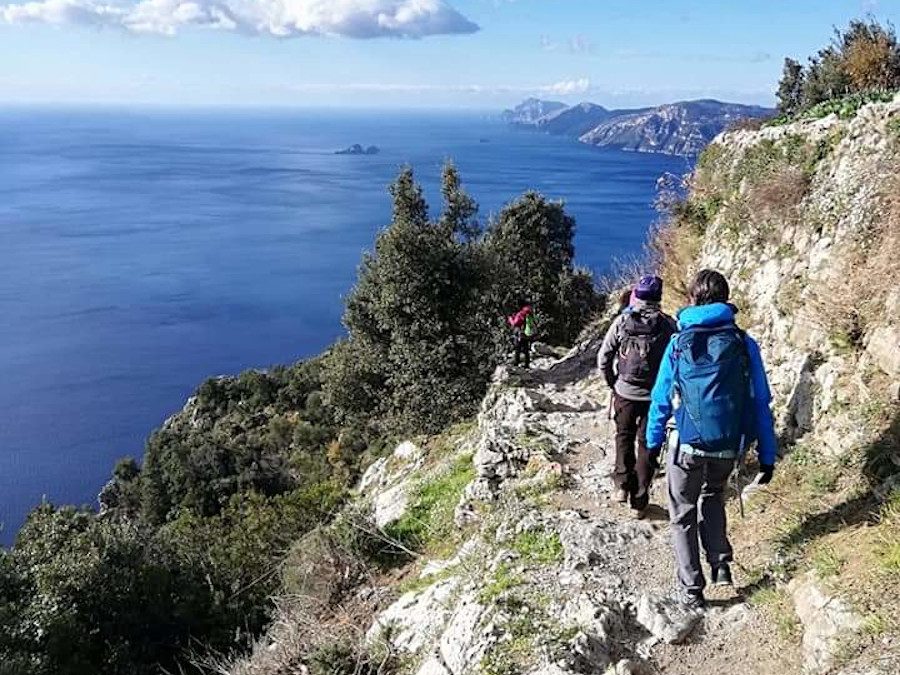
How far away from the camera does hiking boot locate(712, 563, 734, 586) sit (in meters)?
4.62

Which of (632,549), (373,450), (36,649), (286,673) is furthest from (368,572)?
(373,450)

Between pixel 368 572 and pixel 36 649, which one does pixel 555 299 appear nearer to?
pixel 368 572

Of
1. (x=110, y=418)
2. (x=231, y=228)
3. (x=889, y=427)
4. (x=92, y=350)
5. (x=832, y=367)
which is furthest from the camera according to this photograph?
(x=231, y=228)

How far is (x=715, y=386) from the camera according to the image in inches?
159

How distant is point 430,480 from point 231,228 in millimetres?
92117

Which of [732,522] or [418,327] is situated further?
[418,327]

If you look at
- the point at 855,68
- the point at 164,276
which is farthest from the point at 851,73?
the point at 164,276

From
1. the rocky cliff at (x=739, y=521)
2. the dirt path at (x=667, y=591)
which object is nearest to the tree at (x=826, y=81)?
the rocky cliff at (x=739, y=521)

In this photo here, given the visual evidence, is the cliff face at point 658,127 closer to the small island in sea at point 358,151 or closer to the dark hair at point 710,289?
the small island in sea at point 358,151

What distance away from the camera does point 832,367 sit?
20.9ft

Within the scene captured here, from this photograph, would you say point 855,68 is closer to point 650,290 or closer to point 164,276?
point 650,290

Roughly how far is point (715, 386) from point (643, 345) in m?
1.26

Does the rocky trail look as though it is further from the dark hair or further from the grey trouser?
the dark hair

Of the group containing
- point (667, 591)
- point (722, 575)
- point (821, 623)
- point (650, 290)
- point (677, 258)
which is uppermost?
point (650, 290)
